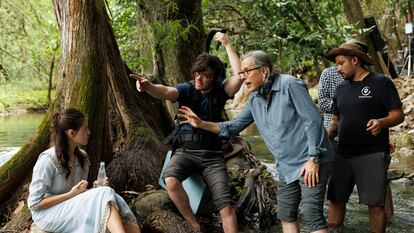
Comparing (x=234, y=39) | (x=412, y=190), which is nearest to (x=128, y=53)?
(x=234, y=39)

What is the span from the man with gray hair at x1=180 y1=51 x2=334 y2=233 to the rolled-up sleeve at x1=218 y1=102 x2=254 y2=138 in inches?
10.1

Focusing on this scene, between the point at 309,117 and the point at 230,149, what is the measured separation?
3594mm

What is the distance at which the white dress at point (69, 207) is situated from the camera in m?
4.03

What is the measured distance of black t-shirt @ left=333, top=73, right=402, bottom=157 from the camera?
174 inches

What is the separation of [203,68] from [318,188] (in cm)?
171

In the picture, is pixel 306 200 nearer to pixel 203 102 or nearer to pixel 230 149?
pixel 203 102

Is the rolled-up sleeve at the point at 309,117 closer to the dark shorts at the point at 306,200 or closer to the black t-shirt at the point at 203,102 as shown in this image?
the dark shorts at the point at 306,200

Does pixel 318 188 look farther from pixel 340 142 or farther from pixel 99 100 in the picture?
pixel 99 100

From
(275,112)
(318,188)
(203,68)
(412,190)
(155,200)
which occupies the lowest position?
(412,190)

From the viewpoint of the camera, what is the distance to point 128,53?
9797mm

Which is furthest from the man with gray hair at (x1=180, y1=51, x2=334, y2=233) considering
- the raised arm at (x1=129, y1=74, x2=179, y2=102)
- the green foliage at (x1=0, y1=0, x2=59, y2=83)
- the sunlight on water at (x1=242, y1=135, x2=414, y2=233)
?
the green foliage at (x1=0, y1=0, x2=59, y2=83)

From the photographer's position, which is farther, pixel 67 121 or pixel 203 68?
pixel 203 68

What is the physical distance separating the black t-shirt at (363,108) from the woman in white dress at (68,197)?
7.04ft

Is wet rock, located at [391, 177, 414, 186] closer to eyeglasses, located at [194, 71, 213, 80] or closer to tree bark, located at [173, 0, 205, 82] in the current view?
tree bark, located at [173, 0, 205, 82]
